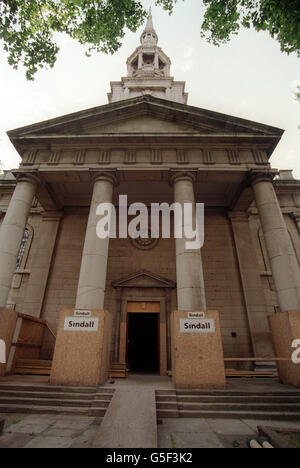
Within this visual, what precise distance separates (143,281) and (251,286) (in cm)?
603

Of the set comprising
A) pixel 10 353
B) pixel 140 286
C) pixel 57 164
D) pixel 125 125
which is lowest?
pixel 10 353

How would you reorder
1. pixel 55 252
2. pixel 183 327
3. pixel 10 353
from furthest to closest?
pixel 55 252, pixel 10 353, pixel 183 327

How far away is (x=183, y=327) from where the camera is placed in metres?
6.99

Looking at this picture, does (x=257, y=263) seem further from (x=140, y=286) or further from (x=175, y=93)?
(x=175, y=93)

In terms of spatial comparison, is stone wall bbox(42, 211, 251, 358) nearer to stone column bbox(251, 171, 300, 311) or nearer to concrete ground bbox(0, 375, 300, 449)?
stone column bbox(251, 171, 300, 311)

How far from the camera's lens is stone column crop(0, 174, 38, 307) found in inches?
348

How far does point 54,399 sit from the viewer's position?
569 centimetres

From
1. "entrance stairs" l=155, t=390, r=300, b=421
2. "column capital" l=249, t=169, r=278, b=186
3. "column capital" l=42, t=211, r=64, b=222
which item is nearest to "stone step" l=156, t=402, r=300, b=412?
"entrance stairs" l=155, t=390, r=300, b=421

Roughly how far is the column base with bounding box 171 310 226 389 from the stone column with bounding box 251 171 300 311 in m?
3.30

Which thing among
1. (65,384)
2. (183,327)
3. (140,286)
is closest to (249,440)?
(183,327)

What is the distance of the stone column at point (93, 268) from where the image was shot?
27.1ft

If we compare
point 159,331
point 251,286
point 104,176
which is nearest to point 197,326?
point 159,331

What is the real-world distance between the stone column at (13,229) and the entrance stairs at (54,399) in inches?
139
